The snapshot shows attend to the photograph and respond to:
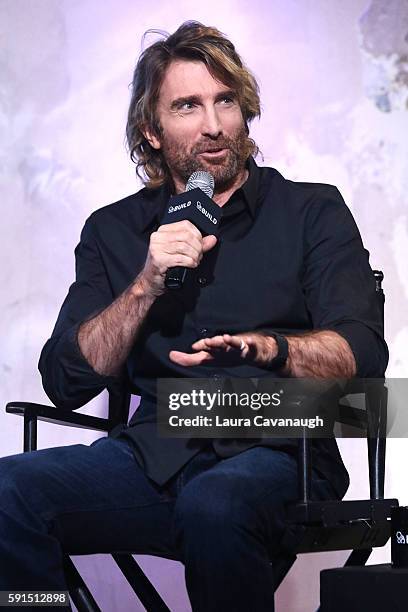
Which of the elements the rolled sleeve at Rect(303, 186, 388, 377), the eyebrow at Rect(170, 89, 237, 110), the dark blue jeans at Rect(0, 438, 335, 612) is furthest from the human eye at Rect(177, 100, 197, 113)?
the dark blue jeans at Rect(0, 438, 335, 612)

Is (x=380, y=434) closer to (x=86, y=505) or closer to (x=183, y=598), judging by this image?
(x=86, y=505)

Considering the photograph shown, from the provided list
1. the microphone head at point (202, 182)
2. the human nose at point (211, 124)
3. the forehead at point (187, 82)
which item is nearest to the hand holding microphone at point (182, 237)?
the microphone head at point (202, 182)

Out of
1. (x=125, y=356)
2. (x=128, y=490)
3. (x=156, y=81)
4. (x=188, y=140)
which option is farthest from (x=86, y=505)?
(x=156, y=81)

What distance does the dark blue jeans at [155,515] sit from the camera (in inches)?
62.7

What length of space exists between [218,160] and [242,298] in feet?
1.01

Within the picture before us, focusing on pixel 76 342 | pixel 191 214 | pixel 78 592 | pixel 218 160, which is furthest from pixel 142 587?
pixel 218 160

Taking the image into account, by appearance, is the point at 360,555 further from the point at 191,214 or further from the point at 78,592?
the point at 191,214

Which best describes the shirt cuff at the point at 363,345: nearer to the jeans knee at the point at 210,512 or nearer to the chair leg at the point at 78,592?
the jeans knee at the point at 210,512

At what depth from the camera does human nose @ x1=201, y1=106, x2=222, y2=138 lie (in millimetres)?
2146

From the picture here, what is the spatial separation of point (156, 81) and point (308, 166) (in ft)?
2.23

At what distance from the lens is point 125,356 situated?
2.00 meters

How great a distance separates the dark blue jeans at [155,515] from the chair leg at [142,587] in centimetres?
11

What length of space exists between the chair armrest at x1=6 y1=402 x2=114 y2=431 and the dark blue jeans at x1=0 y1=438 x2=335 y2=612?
3.8 inches

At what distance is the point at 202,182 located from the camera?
198 cm
